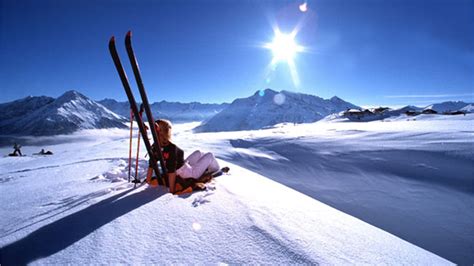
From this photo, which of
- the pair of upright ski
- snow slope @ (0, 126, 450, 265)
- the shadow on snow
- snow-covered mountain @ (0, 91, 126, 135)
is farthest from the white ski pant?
snow-covered mountain @ (0, 91, 126, 135)

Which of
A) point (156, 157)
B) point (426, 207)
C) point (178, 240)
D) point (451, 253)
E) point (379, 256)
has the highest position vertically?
point (156, 157)

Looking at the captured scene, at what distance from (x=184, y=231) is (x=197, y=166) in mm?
1609

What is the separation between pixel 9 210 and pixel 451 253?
5.51 m

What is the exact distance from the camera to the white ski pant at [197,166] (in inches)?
127

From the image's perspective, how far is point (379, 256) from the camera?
5.62 feet

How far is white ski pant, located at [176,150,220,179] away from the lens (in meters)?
3.22

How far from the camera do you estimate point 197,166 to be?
3.48 m

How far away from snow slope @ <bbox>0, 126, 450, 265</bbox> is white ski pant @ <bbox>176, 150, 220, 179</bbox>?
0.42m

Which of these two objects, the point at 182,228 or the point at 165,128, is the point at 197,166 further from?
the point at 182,228

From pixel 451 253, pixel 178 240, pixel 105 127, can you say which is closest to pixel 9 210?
pixel 178 240

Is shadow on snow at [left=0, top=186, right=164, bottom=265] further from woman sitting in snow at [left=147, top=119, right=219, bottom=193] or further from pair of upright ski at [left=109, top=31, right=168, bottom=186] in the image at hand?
pair of upright ski at [left=109, top=31, right=168, bottom=186]

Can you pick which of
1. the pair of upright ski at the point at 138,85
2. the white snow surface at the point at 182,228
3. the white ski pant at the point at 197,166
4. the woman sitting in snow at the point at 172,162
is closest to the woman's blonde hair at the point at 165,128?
the woman sitting in snow at the point at 172,162

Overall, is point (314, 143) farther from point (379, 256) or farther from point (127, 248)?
point (127, 248)

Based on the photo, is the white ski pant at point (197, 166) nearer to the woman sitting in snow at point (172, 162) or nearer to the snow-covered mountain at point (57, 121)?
the woman sitting in snow at point (172, 162)
